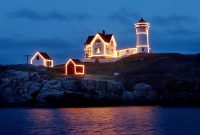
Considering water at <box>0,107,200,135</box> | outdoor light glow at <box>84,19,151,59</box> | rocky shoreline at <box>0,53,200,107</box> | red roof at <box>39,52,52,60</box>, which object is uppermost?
outdoor light glow at <box>84,19,151,59</box>

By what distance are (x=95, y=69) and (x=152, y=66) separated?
15023mm

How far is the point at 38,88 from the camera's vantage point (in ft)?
388

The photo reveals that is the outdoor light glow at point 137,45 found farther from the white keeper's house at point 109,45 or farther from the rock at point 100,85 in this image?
the rock at point 100,85

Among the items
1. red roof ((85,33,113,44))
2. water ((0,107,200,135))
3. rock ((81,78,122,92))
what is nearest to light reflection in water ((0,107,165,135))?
water ((0,107,200,135))

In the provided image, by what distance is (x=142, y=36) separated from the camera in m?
154

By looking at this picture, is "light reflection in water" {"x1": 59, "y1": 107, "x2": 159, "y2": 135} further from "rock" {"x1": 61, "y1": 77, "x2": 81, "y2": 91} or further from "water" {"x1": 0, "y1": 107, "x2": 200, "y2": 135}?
"rock" {"x1": 61, "y1": 77, "x2": 81, "y2": 91}

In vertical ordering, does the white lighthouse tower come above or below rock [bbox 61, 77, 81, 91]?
above

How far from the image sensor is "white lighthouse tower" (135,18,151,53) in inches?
6058

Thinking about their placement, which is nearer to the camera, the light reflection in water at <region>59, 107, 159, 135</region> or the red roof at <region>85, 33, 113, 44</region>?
the light reflection in water at <region>59, 107, 159, 135</region>

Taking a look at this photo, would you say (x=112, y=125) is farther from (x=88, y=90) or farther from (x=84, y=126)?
(x=88, y=90)

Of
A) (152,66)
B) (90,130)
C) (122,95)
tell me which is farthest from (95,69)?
(90,130)

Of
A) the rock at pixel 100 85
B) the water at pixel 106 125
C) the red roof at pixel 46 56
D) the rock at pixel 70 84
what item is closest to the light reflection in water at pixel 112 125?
the water at pixel 106 125

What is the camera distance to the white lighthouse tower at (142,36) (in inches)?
6058

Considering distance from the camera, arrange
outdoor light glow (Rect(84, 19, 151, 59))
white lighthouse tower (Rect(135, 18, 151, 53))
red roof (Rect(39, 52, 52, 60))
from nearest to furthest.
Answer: red roof (Rect(39, 52, 52, 60)) < white lighthouse tower (Rect(135, 18, 151, 53)) < outdoor light glow (Rect(84, 19, 151, 59))
